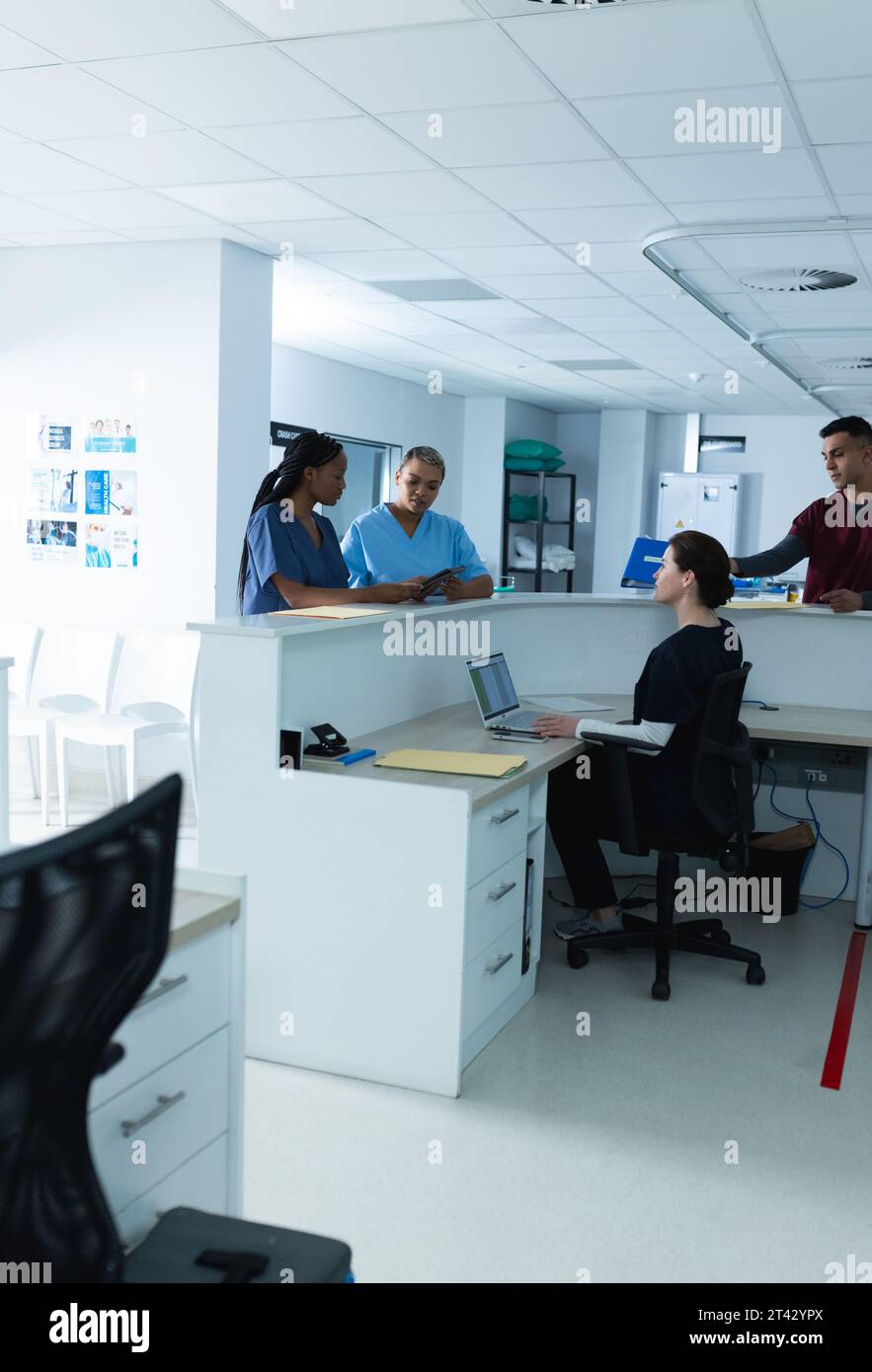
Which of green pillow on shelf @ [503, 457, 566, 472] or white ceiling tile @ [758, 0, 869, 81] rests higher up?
white ceiling tile @ [758, 0, 869, 81]

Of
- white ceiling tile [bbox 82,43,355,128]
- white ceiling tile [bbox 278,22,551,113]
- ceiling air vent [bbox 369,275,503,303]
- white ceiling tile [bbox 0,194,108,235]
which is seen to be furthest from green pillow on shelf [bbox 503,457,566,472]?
white ceiling tile [bbox 278,22,551,113]

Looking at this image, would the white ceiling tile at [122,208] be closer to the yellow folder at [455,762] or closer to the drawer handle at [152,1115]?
the yellow folder at [455,762]

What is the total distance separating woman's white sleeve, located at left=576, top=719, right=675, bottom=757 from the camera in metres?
3.63

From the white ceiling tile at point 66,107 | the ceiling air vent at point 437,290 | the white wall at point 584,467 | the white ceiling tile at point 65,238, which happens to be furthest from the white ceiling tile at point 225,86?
the white wall at point 584,467

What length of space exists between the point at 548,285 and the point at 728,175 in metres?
2.02

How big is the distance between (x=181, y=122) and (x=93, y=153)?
541 millimetres

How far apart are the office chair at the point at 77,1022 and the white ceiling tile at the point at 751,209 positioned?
4.05 meters

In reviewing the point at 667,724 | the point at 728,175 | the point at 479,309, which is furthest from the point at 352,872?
the point at 479,309

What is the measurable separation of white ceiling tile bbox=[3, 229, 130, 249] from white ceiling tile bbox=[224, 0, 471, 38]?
255 centimetres

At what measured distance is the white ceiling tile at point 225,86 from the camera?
3383mm

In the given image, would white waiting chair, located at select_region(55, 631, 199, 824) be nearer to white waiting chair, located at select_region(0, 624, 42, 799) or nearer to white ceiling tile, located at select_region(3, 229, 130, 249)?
white waiting chair, located at select_region(0, 624, 42, 799)
